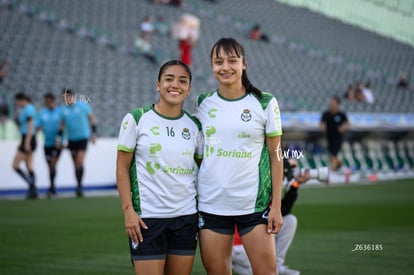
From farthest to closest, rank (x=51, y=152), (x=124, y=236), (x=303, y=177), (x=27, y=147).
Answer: (x=51, y=152), (x=27, y=147), (x=124, y=236), (x=303, y=177)

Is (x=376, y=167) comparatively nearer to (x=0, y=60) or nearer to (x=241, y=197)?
(x=0, y=60)

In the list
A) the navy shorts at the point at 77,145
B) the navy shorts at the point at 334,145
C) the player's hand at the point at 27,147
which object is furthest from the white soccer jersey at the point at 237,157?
the navy shorts at the point at 334,145

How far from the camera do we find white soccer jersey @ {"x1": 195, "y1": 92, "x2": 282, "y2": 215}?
5172mm

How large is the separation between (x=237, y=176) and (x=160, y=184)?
1.57 feet

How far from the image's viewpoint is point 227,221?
5211mm

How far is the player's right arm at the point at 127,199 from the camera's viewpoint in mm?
5008

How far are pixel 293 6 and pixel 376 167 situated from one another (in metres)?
18.3

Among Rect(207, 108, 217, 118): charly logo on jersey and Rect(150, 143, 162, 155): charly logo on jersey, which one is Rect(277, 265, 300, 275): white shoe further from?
Rect(150, 143, 162, 155): charly logo on jersey

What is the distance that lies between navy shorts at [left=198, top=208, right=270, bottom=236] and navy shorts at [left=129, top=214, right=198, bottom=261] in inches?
2.9

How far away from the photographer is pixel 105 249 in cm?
912

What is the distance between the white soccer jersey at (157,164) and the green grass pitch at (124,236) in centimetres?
275

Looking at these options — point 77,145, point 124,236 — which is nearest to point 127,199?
point 124,236

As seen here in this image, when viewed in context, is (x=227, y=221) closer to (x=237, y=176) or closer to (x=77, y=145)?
(x=237, y=176)

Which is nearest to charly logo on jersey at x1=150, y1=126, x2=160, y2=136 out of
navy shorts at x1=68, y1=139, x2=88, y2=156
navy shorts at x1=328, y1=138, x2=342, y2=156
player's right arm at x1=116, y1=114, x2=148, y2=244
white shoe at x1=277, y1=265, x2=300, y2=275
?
player's right arm at x1=116, y1=114, x2=148, y2=244
